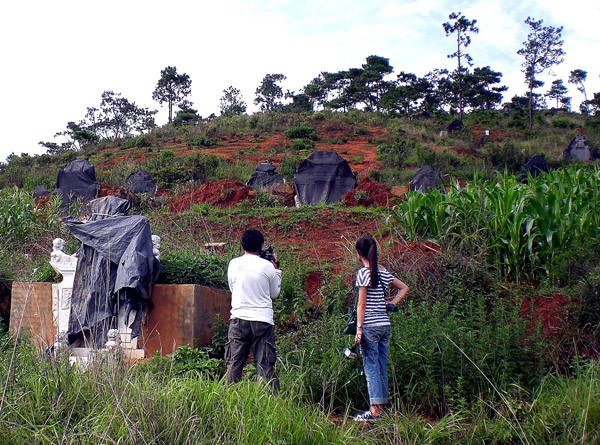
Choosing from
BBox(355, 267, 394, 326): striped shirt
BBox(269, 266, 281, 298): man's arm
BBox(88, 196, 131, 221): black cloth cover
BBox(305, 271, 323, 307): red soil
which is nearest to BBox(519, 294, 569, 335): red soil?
BBox(355, 267, 394, 326): striped shirt

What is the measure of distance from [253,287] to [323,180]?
32.9 ft

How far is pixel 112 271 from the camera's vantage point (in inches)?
259

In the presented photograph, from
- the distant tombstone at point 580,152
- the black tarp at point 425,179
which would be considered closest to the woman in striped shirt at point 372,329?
the black tarp at point 425,179

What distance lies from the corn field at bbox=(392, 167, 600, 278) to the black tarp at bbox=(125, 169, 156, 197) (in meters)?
11.0

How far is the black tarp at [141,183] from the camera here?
17438mm

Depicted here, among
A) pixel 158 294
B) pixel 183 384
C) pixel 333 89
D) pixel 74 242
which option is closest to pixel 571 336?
pixel 183 384

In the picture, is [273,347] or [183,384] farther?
[273,347]

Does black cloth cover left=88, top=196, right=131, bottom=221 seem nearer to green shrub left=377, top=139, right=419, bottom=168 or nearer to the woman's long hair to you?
the woman's long hair

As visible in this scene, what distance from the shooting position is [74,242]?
9.37m

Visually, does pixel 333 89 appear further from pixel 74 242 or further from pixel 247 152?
pixel 74 242

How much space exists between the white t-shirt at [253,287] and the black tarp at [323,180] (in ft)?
31.0

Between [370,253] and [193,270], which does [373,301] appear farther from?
[193,270]

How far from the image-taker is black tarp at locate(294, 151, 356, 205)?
47.4 ft

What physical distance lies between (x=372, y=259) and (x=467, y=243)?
2.92 metres
